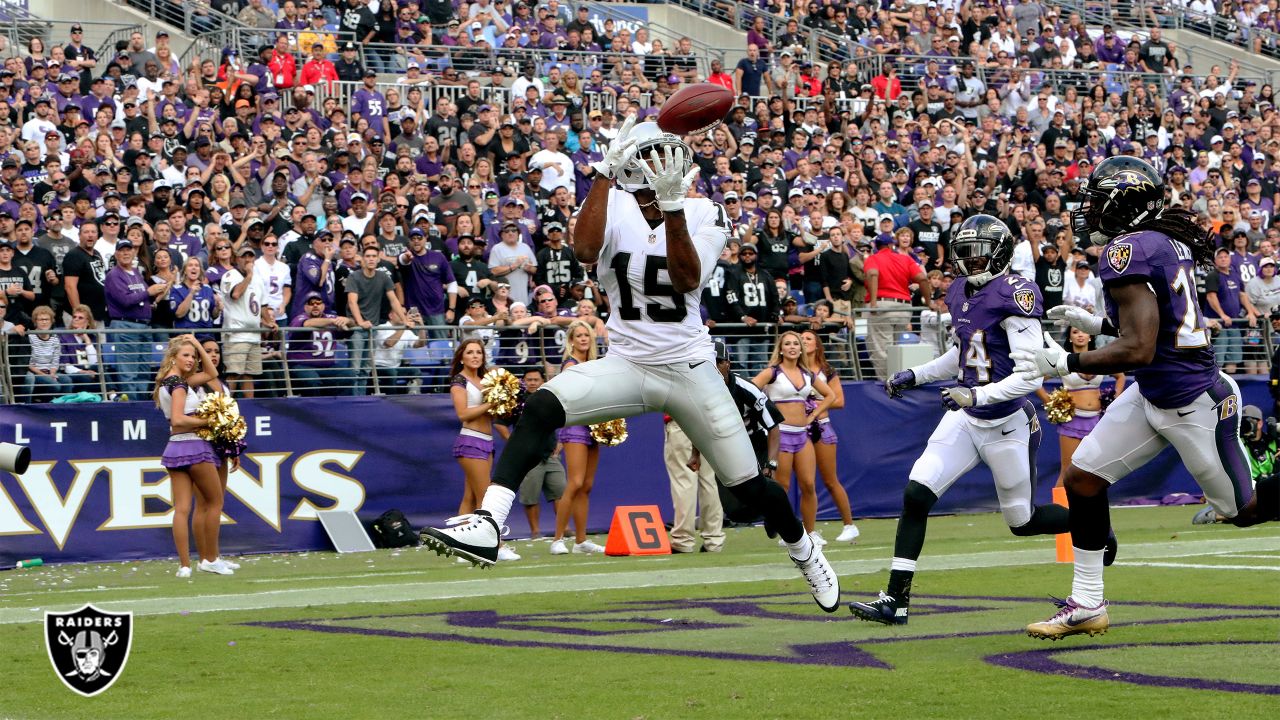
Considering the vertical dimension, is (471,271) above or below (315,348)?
above

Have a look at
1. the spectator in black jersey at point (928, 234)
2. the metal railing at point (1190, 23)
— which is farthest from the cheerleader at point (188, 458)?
the metal railing at point (1190, 23)

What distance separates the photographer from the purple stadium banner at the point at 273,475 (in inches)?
543

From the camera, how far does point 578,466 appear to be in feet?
45.8

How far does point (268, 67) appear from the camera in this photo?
809 inches

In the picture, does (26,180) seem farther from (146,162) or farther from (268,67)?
(268,67)

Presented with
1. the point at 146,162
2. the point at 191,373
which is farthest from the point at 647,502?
the point at 146,162

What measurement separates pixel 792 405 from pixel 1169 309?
756cm

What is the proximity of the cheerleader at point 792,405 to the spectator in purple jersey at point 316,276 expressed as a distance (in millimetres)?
4157

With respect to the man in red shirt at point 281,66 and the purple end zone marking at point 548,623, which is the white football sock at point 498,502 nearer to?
the purple end zone marking at point 548,623

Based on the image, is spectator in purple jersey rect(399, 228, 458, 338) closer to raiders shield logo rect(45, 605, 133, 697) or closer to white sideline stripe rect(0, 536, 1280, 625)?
white sideline stripe rect(0, 536, 1280, 625)

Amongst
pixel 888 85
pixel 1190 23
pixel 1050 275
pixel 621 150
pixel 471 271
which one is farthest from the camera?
pixel 1190 23

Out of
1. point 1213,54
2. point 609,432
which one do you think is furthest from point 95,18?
point 1213,54

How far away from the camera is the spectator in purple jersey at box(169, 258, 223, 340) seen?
588 inches

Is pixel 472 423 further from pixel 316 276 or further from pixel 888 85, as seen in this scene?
pixel 888 85
